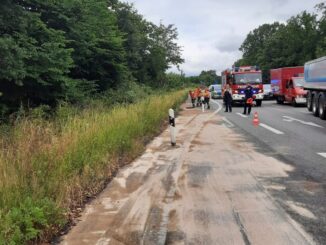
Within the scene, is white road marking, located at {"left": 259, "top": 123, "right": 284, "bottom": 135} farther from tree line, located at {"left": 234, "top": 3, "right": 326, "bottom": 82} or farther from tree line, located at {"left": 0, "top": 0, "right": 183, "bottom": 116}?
tree line, located at {"left": 234, "top": 3, "right": 326, "bottom": 82}

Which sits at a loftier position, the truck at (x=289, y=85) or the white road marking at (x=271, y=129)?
the truck at (x=289, y=85)

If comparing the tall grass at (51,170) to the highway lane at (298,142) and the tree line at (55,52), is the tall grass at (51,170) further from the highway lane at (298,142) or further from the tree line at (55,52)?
the tree line at (55,52)

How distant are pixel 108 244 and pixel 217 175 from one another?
4.22 metres

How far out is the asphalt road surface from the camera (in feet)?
21.3

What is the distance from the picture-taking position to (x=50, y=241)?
540 cm

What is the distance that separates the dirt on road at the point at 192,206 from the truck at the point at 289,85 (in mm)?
24780

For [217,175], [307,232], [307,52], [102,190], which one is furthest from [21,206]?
[307,52]

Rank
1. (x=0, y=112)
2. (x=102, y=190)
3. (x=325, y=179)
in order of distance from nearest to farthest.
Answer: (x=102, y=190) → (x=325, y=179) → (x=0, y=112)

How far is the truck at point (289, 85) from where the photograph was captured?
34.9 meters

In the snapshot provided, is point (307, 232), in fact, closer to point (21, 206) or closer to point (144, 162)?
point (21, 206)

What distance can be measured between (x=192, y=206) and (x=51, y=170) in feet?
6.95

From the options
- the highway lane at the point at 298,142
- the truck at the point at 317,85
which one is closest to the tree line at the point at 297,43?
the truck at the point at 317,85

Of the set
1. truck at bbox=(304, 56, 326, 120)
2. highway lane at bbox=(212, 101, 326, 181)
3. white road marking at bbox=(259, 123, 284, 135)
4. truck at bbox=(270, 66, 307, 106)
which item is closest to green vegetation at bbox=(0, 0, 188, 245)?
highway lane at bbox=(212, 101, 326, 181)

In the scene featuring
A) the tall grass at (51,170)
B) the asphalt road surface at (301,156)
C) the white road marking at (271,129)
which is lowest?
the white road marking at (271,129)
